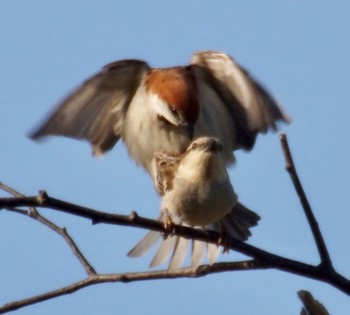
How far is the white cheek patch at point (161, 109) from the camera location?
20.6 ft

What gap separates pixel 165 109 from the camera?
634 centimetres

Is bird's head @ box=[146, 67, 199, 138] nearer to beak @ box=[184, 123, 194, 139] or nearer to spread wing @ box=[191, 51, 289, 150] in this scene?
beak @ box=[184, 123, 194, 139]

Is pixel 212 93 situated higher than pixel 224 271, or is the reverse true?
pixel 212 93

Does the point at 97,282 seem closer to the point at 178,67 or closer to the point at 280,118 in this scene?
the point at 280,118

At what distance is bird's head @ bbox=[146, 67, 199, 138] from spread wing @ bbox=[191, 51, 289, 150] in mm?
115

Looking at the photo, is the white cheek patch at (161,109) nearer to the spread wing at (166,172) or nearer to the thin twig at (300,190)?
the spread wing at (166,172)

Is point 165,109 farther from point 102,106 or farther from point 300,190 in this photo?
point 300,190

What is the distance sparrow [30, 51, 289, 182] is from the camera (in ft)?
20.6

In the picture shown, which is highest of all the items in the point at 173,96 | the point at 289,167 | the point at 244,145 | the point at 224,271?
the point at 173,96

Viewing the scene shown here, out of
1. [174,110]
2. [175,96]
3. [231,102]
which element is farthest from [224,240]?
[231,102]

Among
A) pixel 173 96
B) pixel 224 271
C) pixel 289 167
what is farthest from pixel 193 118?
pixel 289 167

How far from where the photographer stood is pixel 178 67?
6840mm

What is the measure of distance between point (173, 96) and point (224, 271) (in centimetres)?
294

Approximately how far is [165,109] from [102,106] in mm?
789
